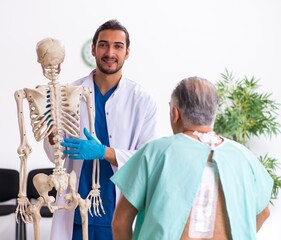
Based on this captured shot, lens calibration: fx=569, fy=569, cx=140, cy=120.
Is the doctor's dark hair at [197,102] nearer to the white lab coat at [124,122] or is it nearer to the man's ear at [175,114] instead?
the man's ear at [175,114]

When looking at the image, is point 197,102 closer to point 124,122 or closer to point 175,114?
point 175,114

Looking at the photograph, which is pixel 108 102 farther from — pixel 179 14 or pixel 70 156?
pixel 179 14

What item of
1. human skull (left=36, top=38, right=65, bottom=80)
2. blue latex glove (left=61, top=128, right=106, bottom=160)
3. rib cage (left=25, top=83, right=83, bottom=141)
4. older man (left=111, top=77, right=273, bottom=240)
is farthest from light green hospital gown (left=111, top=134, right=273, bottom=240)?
human skull (left=36, top=38, right=65, bottom=80)

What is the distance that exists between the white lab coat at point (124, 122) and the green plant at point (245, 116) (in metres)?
2.39

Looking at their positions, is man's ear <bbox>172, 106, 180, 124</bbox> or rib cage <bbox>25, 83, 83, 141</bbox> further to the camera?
rib cage <bbox>25, 83, 83, 141</bbox>

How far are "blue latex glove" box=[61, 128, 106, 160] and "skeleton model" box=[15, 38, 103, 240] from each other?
36 millimetres

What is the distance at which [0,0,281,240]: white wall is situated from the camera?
4.87 m

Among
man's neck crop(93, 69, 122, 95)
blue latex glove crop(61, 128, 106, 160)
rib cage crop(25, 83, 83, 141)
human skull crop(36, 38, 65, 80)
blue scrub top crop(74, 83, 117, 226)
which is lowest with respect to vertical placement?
blue scrub top crop(74, 83, 117, 226)

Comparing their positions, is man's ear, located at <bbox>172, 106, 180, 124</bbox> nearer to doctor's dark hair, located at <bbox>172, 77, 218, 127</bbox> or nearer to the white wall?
doctor's dark hair, located at <bbox>172, 77, 218, 127</bbox>

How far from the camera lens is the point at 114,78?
2.75 m

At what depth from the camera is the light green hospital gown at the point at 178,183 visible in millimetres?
1821

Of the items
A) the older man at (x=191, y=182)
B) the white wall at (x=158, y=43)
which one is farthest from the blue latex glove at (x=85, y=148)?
the white wall at (x=158, y=43)

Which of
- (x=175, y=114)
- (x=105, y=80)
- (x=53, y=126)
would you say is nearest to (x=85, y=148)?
(x=53, y=126)

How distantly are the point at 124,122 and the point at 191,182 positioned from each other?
91 cm
